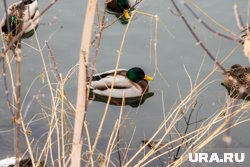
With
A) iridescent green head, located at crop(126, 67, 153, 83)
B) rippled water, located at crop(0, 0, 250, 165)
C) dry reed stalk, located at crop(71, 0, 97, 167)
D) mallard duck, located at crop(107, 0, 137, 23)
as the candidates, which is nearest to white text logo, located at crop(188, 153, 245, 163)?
rippled water, located at crop(0, 0, 250, 165)

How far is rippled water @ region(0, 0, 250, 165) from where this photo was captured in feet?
18.1

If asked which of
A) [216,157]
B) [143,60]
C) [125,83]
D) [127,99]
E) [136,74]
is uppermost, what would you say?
[143,60]

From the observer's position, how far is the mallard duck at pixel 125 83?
6297 mm

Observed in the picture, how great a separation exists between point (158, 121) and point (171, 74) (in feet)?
3.05

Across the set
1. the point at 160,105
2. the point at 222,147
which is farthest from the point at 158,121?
the point at 222,147

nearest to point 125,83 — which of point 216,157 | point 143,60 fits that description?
point 143,60

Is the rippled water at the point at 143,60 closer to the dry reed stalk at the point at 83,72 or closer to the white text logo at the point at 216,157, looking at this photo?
the white text logo at the point at 216,157

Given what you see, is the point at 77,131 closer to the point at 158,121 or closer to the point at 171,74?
the point at 158,121

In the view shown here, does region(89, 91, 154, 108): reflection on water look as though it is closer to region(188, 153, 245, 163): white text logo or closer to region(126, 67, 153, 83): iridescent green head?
region(126, 67, 153, 83): iridescent green head

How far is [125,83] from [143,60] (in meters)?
0.41

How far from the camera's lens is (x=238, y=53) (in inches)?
264

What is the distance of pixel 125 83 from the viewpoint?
6.56m

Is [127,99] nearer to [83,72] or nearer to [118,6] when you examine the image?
[118,6]

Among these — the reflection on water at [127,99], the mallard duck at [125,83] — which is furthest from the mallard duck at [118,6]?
the reflection on water at [127,99]
